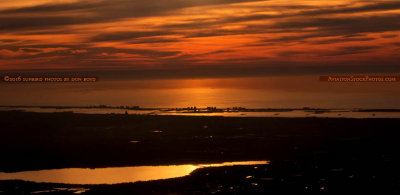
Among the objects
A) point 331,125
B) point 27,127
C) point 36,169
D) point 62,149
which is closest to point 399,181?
point 36,169

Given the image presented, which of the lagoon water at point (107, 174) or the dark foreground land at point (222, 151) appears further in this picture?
the lagoon water at point (107, 174)

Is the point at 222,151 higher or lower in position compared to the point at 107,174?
higher

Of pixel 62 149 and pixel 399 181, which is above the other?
pixel 62 149

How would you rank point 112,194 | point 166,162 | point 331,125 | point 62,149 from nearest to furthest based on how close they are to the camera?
point 112,194 < point 166,162 < point 62,149 < point 331,125

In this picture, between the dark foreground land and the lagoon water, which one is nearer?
the dark foreground land

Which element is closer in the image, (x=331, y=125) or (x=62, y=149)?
(x=62, y=149)

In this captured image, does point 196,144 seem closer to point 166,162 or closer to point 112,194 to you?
point 166,162

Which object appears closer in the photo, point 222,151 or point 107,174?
point 107,174

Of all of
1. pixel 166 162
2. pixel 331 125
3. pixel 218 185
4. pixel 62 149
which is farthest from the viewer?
pixel 331 125
